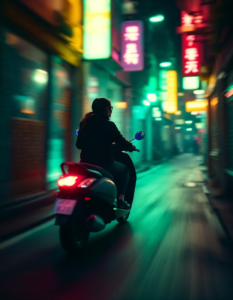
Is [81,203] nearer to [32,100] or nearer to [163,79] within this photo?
[32,100]

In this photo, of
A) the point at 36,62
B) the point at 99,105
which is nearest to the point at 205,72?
the point at 36,62

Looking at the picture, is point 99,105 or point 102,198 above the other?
point 99,105

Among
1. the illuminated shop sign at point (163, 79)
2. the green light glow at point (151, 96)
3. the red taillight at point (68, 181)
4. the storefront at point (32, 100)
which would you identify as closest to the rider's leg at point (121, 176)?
the red taillight at point (68, 181)

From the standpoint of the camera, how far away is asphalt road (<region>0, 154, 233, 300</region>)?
2.66 meters

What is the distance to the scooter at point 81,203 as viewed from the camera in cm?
339

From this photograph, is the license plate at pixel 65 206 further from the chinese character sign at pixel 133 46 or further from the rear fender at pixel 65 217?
the chinese character sign at pixel 133 46

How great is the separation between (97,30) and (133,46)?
14.3 ft

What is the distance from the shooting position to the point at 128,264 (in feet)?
→ 10.8

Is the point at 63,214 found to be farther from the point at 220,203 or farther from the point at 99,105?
the point at 220,203

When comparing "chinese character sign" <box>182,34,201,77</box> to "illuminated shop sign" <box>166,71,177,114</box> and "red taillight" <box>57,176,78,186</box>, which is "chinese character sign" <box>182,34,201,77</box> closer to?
"red taillight" <box>57,176,78,186</box>

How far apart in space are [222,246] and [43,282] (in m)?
2.32

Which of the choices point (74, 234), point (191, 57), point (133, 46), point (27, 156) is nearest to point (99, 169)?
point (74, 234)

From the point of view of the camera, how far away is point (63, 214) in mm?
3348

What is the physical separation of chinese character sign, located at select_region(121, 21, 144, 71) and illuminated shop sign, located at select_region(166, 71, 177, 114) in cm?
1170
